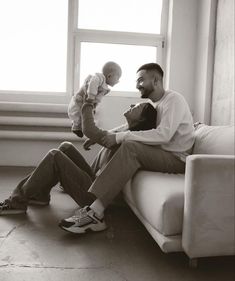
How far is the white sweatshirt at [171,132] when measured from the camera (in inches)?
84.4

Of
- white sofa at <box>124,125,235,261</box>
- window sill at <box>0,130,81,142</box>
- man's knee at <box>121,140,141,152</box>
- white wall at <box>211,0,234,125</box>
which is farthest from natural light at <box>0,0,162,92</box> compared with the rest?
white sofa at <box>124,125,235,261</box>

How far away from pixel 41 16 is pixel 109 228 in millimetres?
3218

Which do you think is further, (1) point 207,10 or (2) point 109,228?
(1) point 207,10

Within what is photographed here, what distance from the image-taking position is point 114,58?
14.5 feet

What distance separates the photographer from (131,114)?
8.09 feet

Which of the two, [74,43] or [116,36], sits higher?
[116,36]

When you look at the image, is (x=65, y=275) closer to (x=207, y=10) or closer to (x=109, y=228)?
(x=109, y=228)

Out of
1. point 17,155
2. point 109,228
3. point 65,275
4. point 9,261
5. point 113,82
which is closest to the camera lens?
point 65,275

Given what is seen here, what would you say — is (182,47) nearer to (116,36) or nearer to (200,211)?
(116,36)

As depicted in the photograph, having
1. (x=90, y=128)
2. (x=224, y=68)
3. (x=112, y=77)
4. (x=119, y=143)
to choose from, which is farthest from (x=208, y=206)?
(x=224, y=68)

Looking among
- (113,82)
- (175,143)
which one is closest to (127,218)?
(175,143)

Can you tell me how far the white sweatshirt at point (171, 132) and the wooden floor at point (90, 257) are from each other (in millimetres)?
563

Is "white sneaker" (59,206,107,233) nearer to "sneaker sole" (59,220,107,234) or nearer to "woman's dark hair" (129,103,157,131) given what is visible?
"sneaker sole" (59,220,107,234)

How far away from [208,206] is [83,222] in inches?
30.2
